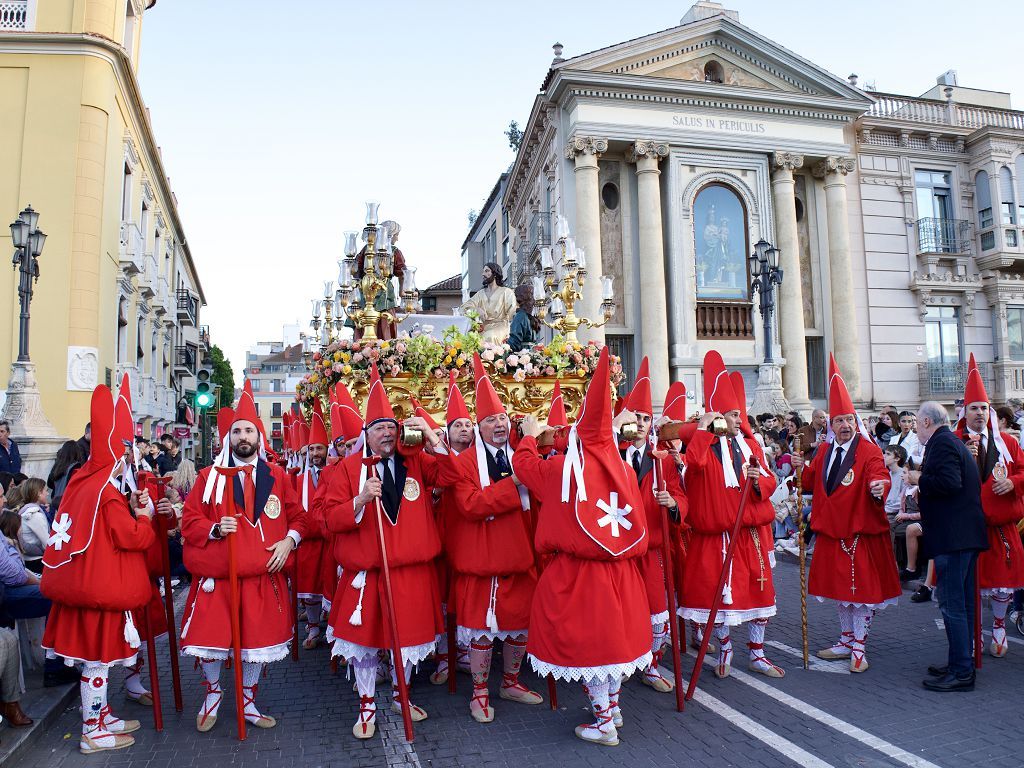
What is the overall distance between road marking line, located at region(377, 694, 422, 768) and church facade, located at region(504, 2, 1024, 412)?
48.6 feet

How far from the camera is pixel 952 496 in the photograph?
562 cm

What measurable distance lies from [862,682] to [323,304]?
8.73m

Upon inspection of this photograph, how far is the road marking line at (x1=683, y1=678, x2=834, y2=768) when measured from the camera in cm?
440

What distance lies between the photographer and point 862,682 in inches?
226

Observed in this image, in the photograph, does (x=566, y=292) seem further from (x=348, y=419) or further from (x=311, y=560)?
(x=311, y=560)

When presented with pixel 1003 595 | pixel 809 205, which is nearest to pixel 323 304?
pixel 1003 595

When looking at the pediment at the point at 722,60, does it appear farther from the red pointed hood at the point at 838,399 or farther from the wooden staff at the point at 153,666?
the wooden staff at the point at 153,666

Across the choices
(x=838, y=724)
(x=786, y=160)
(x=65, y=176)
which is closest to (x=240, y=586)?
(x=838, y=724)

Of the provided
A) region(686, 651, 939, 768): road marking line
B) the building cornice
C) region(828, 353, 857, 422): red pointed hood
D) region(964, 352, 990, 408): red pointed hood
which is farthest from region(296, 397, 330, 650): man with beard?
the building cornice

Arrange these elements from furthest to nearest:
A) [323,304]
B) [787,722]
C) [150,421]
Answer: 1. [150,421]
2. [323,304]
3. [787,722]

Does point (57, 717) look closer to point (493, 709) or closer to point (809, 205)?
point (493, 709)

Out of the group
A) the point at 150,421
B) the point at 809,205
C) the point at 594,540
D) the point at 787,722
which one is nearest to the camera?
the point at 594,540

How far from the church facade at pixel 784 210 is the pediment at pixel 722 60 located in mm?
53

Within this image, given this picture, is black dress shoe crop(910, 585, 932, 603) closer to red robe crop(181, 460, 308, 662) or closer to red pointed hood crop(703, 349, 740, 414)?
red pointed hood crop(703, 349, 740, 414)
